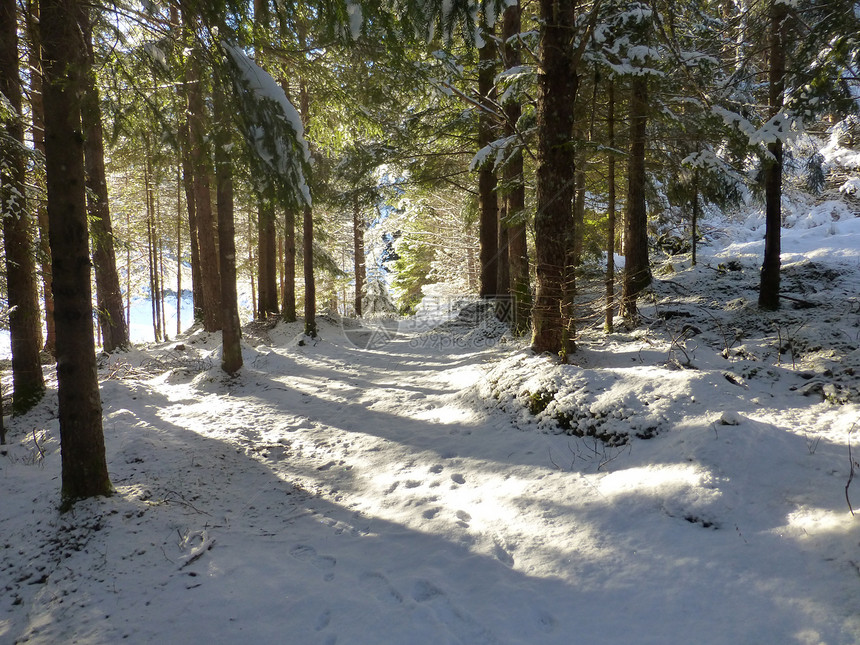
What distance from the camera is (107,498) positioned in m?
3.97

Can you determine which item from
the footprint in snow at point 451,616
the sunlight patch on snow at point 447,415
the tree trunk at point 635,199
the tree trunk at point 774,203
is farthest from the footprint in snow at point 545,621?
the tree trunk at point 774,203

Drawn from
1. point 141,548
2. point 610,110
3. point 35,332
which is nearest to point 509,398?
point 141,548

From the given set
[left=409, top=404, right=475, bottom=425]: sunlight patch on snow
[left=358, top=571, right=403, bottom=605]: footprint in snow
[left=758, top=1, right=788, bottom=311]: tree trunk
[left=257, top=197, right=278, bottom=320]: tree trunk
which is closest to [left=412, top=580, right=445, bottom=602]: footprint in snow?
[left=358, top=571, right=403, bottom=605]: footprint in snow

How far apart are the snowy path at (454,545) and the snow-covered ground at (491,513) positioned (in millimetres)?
17

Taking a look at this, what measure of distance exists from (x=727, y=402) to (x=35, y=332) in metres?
10.6

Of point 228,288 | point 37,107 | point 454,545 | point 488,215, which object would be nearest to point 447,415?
point 454,545

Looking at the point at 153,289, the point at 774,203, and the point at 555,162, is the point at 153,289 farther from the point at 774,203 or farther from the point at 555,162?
the point at 774,203

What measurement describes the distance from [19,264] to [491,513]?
8.48 meters

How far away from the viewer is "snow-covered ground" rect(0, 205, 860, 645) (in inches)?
97.3

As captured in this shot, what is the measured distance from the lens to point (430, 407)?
22.5 feet

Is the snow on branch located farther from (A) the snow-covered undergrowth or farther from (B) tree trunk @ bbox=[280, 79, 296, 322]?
(B) tree trunk @ bbox=[280, 79, 296, 322]

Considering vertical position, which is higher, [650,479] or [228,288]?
[228,288]

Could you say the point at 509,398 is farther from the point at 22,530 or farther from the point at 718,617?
the point at 22,530

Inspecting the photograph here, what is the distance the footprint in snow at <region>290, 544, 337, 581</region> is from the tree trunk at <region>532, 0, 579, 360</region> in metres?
4.22
